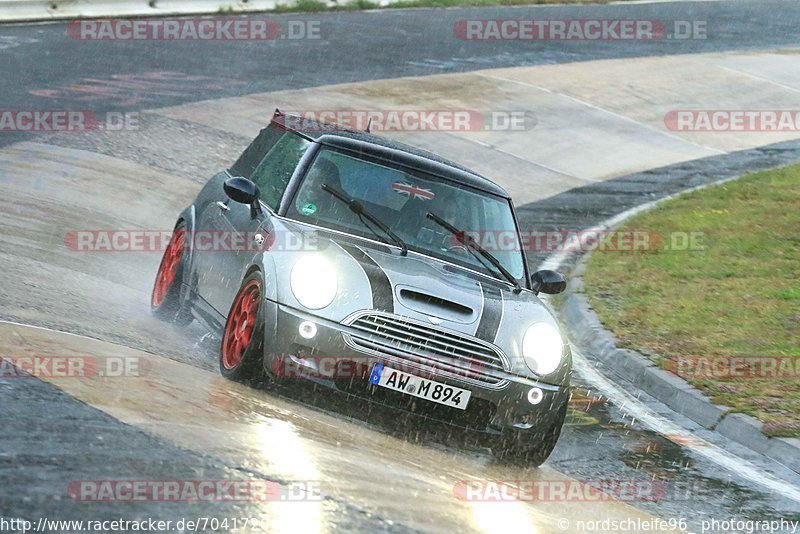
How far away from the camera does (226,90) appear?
19391 mm

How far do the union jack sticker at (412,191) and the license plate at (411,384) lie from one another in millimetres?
1656

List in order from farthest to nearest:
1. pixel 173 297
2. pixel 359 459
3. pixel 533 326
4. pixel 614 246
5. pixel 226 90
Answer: pixel 226 90 → pixel 614 246 → pixel 173 297 → pixel 533 326 → pixel 359 459

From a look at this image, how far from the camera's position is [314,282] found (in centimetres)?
704

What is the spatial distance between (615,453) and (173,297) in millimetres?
3218

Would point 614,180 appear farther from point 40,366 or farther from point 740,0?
point 740,0

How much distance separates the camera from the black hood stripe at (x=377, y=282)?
6.93 meters

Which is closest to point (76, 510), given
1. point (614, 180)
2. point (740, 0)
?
point (614, 180)

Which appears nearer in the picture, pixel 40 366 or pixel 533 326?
pixel 40 366

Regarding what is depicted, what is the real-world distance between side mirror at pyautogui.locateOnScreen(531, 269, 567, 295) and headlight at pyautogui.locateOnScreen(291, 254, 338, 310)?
1.77 m
